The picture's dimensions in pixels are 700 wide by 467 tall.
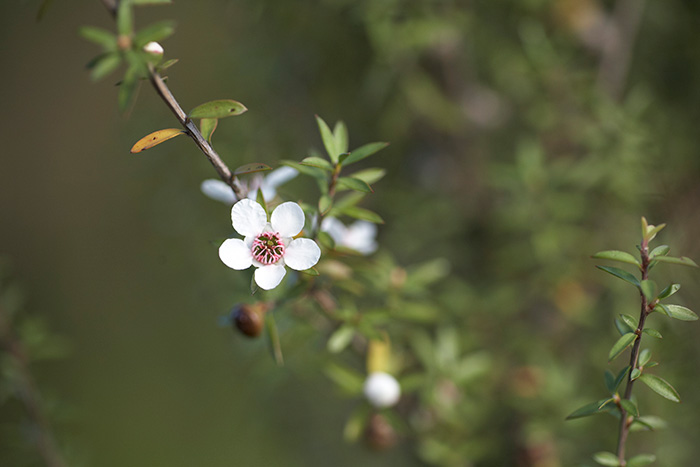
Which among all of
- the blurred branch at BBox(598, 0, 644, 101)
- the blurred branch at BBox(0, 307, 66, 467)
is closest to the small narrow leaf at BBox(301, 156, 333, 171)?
the blurred branch at BBox(0, 307, 66, 467)

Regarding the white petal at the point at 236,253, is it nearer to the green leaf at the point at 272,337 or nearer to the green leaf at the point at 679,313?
the green leaf at the point at 272,337

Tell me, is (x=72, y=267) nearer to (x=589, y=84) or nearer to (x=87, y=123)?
(x=87, y=123)

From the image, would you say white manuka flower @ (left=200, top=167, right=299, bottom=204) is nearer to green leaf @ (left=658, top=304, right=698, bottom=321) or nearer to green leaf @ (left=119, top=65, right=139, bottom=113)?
green leaf @ (left=119, top=65, right=139, bottom=113)

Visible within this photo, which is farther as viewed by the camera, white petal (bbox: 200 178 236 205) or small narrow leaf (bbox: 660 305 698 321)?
white petal (bbox: 200 178 236 205)

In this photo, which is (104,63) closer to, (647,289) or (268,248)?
(268,248)

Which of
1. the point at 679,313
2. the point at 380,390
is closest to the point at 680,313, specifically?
the point at 679,313

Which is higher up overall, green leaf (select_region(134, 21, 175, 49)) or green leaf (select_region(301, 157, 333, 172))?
green leaf (select_region(301, 157, 333, 172))

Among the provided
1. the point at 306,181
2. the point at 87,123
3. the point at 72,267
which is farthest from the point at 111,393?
the point at 306,181

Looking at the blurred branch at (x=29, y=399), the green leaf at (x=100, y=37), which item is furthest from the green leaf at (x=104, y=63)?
the blurred branch at (x=29, y=399)
